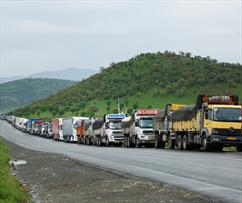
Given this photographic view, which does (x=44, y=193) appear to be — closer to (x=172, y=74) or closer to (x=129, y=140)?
(x=129, y=140)

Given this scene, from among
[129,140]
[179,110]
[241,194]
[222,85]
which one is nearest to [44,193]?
[241,194]

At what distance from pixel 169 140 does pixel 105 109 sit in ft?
294

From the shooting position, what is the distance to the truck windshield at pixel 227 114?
3800 cm

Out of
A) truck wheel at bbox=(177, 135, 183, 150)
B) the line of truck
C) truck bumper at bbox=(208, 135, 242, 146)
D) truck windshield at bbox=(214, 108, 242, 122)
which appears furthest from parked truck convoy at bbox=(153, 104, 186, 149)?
truck windshield at bbox=(214, 108, 242, 122)

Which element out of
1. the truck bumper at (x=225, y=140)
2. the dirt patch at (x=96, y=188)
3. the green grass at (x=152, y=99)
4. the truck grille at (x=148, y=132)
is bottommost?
the dirt patch at (x=96, y=188)

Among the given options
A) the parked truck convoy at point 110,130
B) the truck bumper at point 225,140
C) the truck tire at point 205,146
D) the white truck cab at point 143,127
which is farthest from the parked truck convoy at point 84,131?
the truck bumper at point 225,140

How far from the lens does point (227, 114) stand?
38.1 m

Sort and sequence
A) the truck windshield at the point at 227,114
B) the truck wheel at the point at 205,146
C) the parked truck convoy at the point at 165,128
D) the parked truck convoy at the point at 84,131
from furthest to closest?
the parked truck convoy at the point at 84,131 → the parked truck convoy at the point at 165,128 → the truck wheel at the point at 205,146 → the truck windshield at the point at 227,114

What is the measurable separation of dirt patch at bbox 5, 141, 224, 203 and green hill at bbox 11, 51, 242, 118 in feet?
318

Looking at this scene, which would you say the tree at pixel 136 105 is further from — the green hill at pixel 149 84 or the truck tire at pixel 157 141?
the truck tire at pixel 157 141

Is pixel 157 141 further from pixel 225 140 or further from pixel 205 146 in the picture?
pixel 225 140

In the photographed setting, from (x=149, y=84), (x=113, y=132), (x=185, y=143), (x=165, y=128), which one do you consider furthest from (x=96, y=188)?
(x=149, y=84)

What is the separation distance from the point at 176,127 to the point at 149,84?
346ft

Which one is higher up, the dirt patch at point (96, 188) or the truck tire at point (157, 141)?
the truck tire at point (157, 141)
